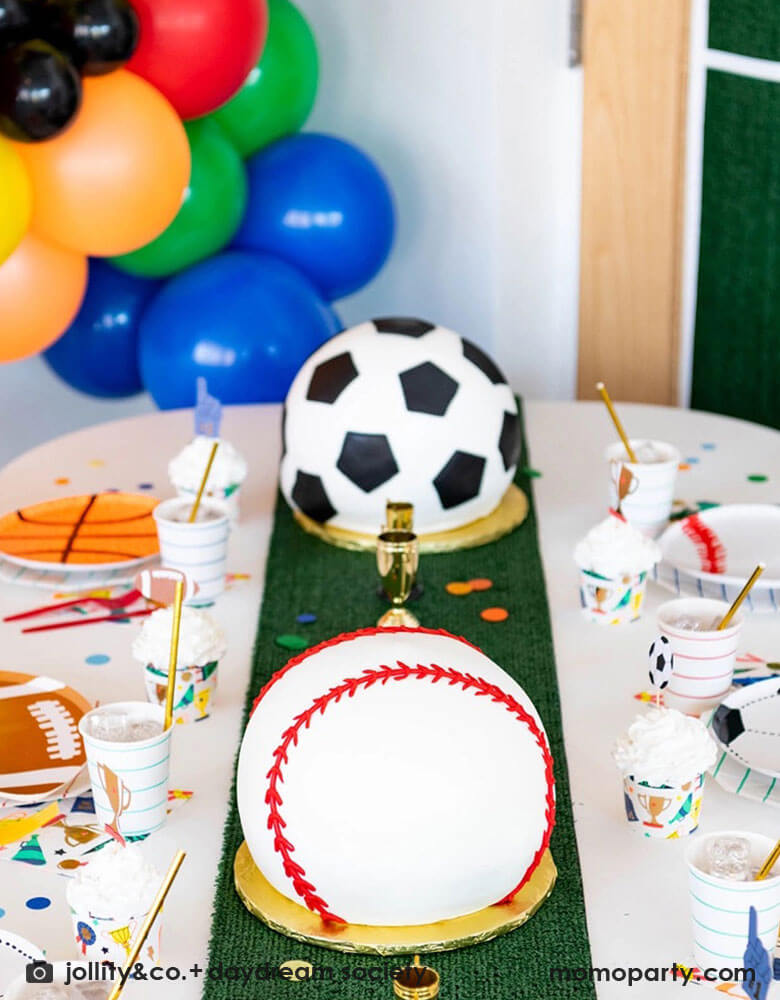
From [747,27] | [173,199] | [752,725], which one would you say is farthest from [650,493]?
[747,27]

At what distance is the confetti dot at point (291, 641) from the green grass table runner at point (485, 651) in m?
0.01

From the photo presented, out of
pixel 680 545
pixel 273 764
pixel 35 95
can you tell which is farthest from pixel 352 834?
pixel 35 95

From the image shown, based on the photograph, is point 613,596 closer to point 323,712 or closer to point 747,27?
point 323,712

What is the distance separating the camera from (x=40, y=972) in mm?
909

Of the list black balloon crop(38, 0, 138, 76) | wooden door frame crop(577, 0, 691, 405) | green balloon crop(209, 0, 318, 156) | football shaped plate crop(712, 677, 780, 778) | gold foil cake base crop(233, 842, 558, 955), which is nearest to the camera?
gold foil cake base crop(233, 842, 558, 955)

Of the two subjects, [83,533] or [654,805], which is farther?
[83,533]

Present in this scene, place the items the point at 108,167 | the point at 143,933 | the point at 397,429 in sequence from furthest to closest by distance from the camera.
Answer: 1. the point at 108,167
2. the point at 397,429
3. the point at 143,933

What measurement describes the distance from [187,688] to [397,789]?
425 mm

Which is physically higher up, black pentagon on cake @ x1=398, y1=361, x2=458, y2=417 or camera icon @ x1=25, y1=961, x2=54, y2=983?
black pentagon on cake @ x1=398, y1=361, x2=458, y2=417

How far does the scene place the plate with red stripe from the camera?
1660 millimetres

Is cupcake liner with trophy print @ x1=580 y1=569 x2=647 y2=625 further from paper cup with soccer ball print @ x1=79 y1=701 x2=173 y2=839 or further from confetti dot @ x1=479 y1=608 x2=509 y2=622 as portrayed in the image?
paper cup with soccer ball print @ x1=79 y1=701 x2=173 y2=839

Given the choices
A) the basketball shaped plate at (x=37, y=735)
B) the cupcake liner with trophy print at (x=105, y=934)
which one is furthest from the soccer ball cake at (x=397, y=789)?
the basketball shaped plate at (x=37, y=735)

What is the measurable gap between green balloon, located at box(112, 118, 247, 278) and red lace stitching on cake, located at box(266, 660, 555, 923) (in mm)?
1596

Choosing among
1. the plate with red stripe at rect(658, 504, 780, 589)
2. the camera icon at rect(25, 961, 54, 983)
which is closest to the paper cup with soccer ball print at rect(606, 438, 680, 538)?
the plate with red stripe at rect(658, 504, 780, 589)
